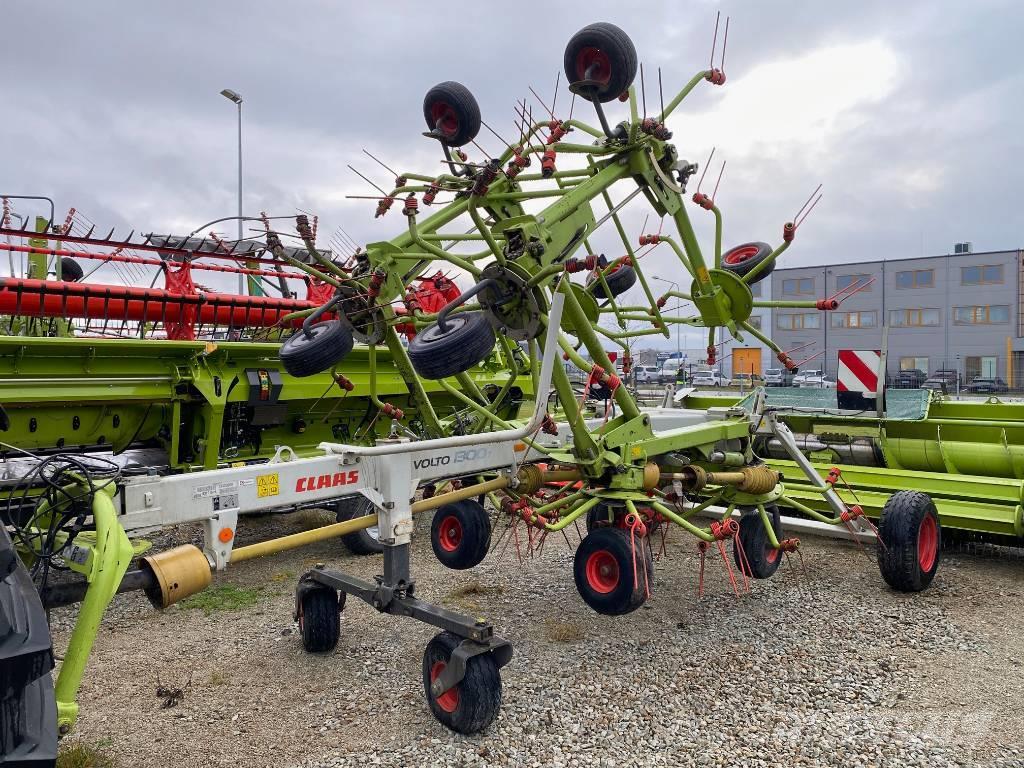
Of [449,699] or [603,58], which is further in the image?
[603,58]

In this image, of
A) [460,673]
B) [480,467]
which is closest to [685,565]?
[480,467]

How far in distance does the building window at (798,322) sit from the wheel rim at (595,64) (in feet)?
122

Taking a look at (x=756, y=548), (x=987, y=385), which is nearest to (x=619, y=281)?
(x=756, y=548)

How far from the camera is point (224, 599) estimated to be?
19.6 feet

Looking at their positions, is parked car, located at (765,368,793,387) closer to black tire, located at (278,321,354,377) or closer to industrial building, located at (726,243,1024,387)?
industrial building, located at (726,243,1024,387)

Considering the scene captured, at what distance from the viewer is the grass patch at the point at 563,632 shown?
197 inches

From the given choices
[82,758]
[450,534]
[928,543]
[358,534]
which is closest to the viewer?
[82,758]

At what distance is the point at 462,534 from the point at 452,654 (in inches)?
60.4

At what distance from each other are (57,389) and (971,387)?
Result: 34.6 meters

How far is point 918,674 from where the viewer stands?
4426 millimetres

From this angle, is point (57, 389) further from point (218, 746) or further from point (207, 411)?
point (218, 746)

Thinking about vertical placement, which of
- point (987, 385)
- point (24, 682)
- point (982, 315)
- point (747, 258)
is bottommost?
point (24, 682)

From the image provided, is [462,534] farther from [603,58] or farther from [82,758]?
[603,58]

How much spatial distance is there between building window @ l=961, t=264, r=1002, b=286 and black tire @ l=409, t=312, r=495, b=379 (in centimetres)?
4038
